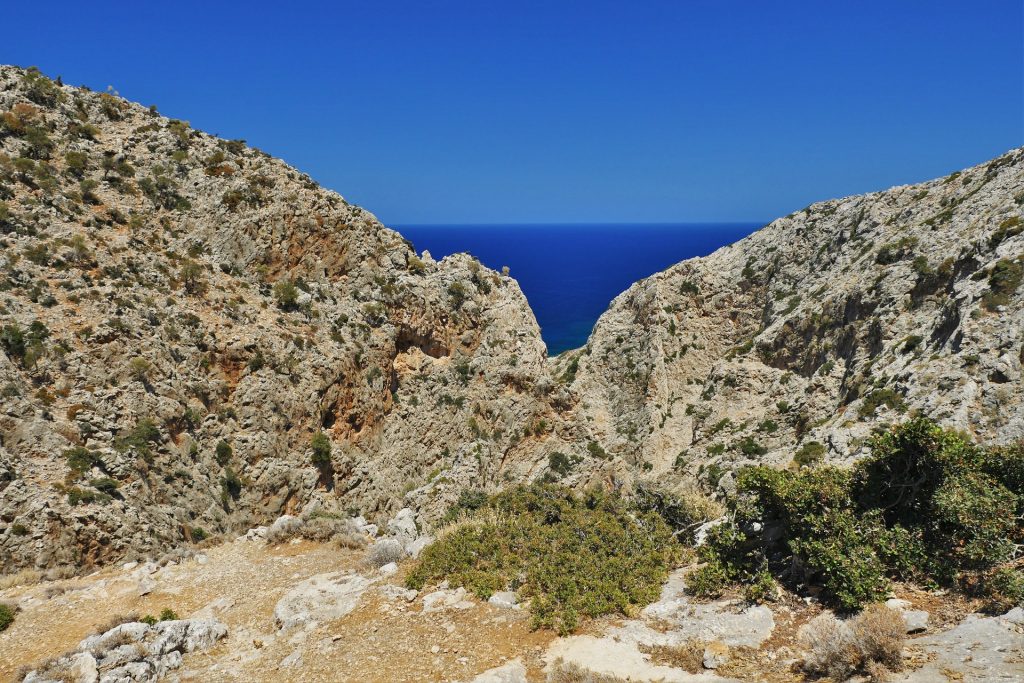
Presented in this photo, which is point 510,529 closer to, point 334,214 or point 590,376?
point 334,214

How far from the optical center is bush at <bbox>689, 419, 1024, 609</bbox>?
37.6 ft

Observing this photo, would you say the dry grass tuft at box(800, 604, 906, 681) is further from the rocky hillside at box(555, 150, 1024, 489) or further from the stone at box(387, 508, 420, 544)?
the rocky hillside at box(555, 150, 1024, 489)

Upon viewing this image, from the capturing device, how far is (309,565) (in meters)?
17.8

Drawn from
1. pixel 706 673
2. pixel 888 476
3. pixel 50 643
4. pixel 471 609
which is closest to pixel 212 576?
pixel 50 643

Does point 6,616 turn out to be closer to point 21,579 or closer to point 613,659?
point 21,579

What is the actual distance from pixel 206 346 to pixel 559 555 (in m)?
20.1

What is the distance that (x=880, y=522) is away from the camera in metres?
12.8

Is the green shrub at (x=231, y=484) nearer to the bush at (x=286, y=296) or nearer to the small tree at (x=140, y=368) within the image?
the small tree at (x=140, y=368)

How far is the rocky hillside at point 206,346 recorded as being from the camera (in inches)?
807

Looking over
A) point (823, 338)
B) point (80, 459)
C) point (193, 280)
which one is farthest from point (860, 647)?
point (823, 338)

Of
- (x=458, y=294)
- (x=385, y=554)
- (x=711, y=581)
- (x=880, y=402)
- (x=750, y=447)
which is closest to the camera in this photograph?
(x=711, y=581)

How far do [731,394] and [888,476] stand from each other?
35.0 meters

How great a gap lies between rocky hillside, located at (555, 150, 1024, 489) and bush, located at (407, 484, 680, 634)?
13.7m

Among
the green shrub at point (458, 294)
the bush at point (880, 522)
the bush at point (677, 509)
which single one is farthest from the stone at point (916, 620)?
the green shrub at point (458, 294)
